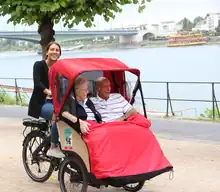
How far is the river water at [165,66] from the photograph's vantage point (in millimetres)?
19764

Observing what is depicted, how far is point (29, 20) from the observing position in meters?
9.50

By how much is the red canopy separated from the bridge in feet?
66.6

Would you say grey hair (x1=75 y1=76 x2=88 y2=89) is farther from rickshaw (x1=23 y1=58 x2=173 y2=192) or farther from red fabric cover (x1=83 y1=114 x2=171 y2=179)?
red fabric cover (x1=83 y1=114 x2=171 y2=179)

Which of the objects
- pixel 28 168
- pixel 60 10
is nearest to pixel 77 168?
pixel 28 168

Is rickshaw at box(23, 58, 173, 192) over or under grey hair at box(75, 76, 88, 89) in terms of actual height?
under

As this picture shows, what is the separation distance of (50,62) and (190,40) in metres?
33.2

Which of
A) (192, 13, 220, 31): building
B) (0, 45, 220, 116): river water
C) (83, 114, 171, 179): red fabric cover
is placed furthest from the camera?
(192, 13, 220, 31): building

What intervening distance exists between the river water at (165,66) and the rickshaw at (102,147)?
1210cm

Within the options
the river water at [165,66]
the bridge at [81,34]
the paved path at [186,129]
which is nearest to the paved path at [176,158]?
the paved path at [186,129]

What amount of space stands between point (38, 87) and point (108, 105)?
3.41 ft

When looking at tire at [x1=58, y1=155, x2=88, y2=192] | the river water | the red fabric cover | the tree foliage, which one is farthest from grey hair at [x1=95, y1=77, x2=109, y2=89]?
the river water

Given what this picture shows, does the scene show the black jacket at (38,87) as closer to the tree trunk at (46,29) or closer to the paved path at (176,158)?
the paved path at (176,158)

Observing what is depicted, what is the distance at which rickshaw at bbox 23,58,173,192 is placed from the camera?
5.07m

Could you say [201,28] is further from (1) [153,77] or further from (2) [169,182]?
(2) [169,182]
